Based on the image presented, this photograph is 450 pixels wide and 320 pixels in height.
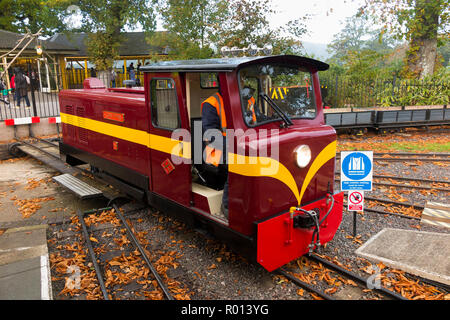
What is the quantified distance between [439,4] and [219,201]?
1726 cm

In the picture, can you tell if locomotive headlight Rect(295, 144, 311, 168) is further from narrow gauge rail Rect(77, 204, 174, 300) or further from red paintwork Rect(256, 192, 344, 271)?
narrow gauge rail Rect(77, 204, 174, 300)

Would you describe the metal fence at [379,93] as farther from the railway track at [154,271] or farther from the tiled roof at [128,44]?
the tiled roof at [128,44]

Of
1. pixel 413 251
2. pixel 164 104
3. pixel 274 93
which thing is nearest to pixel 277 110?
pixel 274 93

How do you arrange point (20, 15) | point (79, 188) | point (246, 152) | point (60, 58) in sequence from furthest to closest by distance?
point (20, 15) → point (60, 58) → point (79, 188) → point (246, 152)

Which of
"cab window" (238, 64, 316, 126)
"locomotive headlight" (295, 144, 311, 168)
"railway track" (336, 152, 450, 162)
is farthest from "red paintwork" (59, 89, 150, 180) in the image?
→ "railway track" (336, 152, 450, 162)

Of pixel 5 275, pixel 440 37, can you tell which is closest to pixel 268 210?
pixel 5 275

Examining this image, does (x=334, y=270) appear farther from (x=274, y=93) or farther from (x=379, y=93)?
(x=379, y=93)

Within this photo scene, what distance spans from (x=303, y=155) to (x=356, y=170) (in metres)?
1.53

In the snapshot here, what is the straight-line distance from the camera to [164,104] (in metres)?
4.89

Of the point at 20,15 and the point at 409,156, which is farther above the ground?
the point at 20,15

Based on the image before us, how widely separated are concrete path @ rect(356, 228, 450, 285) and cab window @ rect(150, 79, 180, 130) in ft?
10.0

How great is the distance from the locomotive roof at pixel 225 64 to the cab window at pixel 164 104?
19cm

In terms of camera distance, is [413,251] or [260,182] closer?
[260,182]
